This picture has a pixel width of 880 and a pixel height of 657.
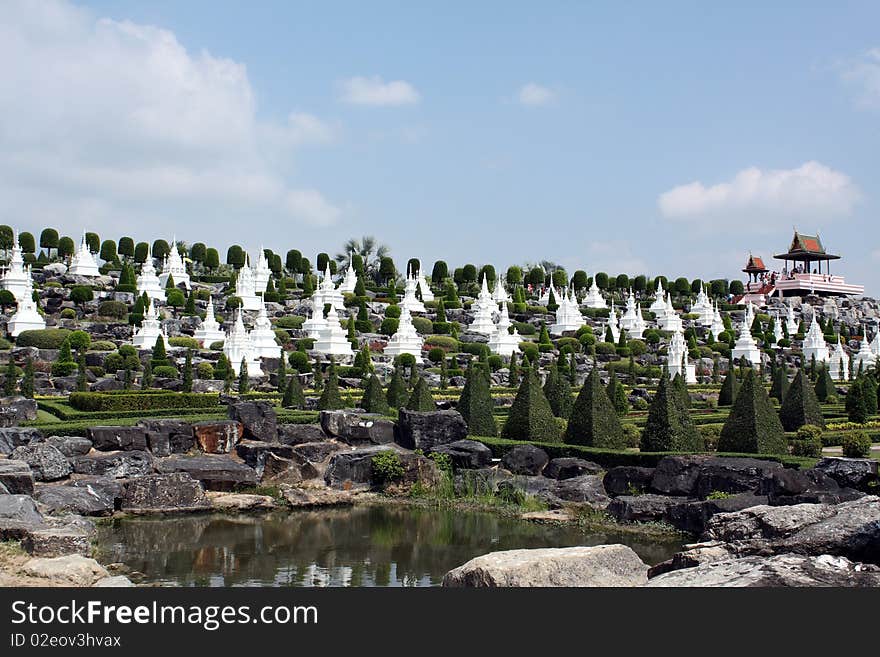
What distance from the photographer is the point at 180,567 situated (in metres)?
17.7

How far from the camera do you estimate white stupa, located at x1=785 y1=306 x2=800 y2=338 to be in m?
84.6

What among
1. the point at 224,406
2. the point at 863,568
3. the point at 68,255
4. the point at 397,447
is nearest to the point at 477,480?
the point at 397,447

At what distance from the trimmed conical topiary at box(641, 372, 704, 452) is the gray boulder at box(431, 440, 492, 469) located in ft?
15.8

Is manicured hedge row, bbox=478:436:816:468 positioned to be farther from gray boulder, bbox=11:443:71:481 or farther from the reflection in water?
gray boulder, bbox=11:443:71:481

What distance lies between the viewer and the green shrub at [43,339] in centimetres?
5200

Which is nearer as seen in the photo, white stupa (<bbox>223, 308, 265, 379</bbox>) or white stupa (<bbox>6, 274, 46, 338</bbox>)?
white stupa (<bbox>223, 308, 265, 379</bbox>)

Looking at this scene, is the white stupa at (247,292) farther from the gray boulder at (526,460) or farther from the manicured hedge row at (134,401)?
the gray boulder at (526,460)

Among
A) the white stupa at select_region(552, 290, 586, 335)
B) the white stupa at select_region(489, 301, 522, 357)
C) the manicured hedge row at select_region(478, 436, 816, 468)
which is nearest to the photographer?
the manicured hedge row at select_region(478, 436, 816, 468)

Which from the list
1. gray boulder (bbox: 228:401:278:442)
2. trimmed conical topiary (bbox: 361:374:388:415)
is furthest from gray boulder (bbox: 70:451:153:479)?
trimmed conical topiary (bbox: 361:374:388:415)

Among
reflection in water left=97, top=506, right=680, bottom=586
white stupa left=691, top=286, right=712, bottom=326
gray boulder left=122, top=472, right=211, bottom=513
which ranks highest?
white stupa left=691, top=286, right=712, bottom=326

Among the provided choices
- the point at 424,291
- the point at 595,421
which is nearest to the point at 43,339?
the point at 595,421

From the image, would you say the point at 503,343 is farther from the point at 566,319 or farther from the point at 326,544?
the point at 326,544

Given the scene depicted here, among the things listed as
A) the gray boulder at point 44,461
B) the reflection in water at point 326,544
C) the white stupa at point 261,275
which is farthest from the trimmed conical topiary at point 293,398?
the white stupa at point 261,275

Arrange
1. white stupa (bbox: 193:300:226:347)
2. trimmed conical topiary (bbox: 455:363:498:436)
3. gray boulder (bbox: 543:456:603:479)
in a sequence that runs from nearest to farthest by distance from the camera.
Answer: gray boulder (bbox: 543:456:603:479) < trimmed conical topiary (bbox: 455:363:498:436) < white stupa (bbox: 193:300:226:347)
